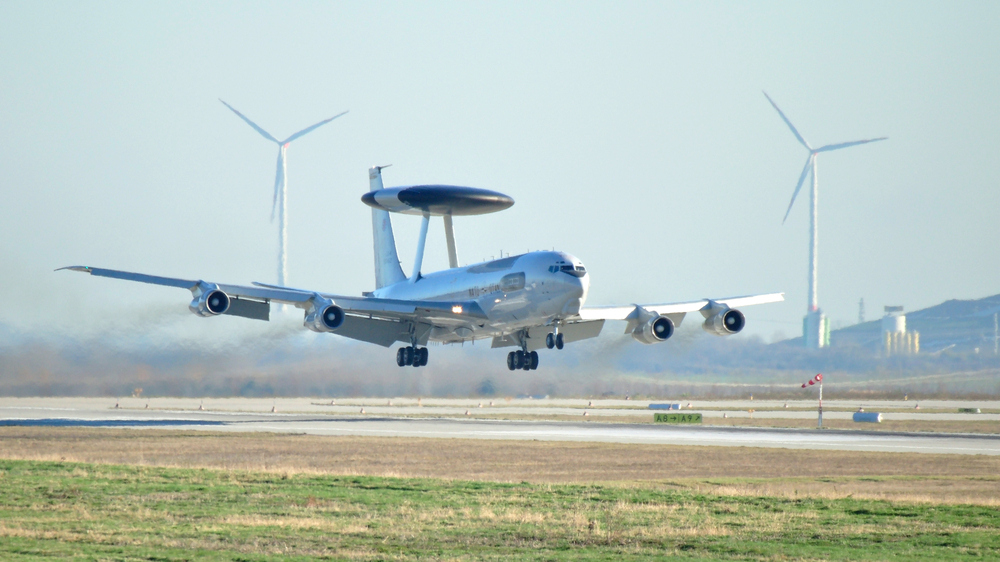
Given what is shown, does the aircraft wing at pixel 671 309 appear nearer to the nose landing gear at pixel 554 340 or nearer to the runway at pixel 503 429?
the nose landing gear at pixel 554 340

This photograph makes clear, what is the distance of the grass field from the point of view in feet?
90.3

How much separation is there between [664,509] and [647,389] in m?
90.4

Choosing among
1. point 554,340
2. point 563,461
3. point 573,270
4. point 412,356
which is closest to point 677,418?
point 412,356

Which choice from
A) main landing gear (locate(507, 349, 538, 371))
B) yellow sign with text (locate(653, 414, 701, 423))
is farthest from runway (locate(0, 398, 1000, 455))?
main landing gear (locate(507, 349, 538, 371))

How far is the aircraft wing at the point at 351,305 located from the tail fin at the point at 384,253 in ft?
36.8

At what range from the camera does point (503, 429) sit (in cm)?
7562

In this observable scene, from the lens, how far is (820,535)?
98.6 feet

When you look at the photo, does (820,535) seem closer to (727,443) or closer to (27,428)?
(727,443)

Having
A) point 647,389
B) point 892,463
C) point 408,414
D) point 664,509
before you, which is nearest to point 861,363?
point 647,389

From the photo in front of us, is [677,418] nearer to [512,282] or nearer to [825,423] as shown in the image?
[825,423]

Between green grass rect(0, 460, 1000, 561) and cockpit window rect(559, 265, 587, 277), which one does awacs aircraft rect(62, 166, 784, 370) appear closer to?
cockpit window rect(559, 265, 587, 277)

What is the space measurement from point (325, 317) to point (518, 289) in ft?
39.1

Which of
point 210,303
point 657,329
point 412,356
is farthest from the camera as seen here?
point 412,356

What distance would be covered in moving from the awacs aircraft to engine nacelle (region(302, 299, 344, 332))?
59mm
